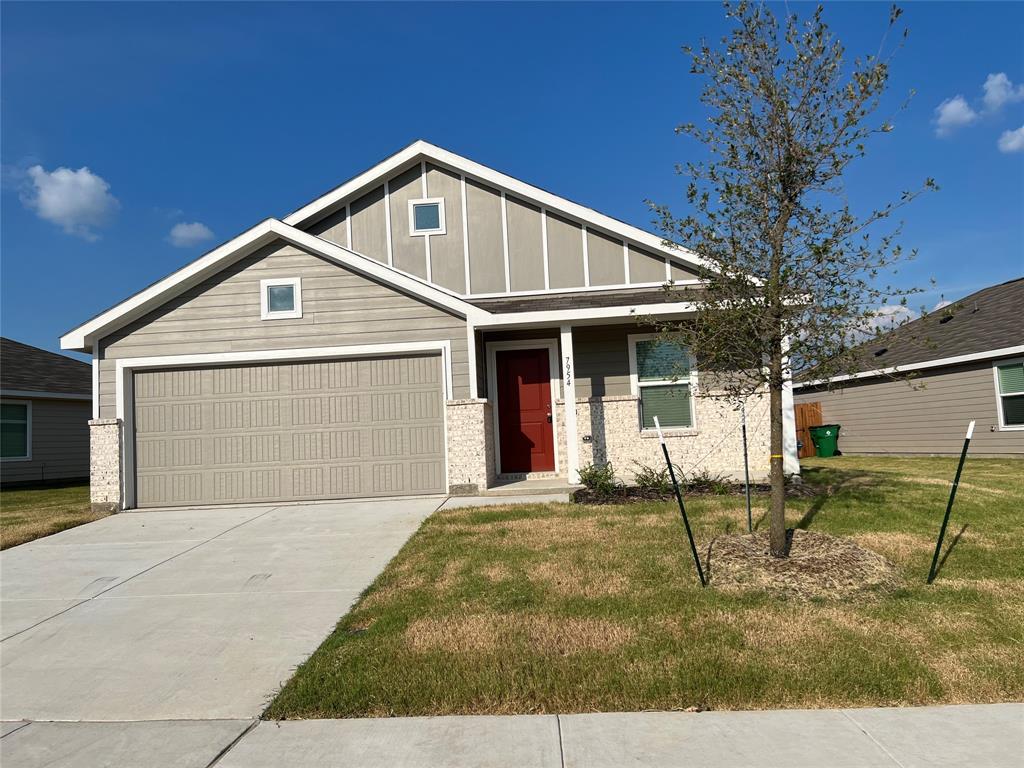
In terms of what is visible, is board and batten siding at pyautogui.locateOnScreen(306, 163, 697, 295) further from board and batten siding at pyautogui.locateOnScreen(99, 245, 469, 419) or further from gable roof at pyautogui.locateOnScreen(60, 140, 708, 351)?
board and batten siding at pyautogui.locateOnScreen(99, 245, 469, 419)

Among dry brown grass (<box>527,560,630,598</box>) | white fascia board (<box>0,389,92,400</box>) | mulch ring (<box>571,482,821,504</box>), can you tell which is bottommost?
dry brown grass (<box>527,560,630,598</box>)

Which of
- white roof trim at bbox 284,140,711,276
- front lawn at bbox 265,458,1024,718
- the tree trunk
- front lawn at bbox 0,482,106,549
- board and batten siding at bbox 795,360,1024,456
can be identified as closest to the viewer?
front lawn at bbox 265,458,1024,718

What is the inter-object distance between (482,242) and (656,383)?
406cm

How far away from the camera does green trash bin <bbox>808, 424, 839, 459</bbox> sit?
1888 centimetres

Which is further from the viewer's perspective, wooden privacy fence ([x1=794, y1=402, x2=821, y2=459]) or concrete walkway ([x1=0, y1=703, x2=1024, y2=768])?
wooden privacy fence ([x1=794, y1=402, x2=821, y2=459])

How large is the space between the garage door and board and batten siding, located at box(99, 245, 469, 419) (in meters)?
0.38

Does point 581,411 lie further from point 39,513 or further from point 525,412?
point 39,513

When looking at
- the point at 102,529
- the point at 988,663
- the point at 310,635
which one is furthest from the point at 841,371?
the point at 102,529

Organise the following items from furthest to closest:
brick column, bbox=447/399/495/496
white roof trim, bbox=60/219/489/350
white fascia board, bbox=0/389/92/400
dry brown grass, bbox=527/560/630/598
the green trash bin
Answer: the green trash bin < white fascia board, bbox=0/389/92/400 < white roof trim, bbox=60/219/489/350 < brick column, bbox=447/399/495/496 < dry brown grass, bbox=527/560/630/598

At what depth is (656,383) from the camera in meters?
11.5

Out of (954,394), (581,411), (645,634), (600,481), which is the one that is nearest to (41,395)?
(581,411)

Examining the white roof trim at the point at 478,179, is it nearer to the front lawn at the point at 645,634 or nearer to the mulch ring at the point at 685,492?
the mulch ring at the point at 685,492

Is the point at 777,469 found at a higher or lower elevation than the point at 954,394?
lower

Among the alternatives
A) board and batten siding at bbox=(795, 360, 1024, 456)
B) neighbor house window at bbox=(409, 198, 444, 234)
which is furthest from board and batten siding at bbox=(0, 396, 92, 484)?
board and batten siding at bbox=(795, 360, 1024, 456)
